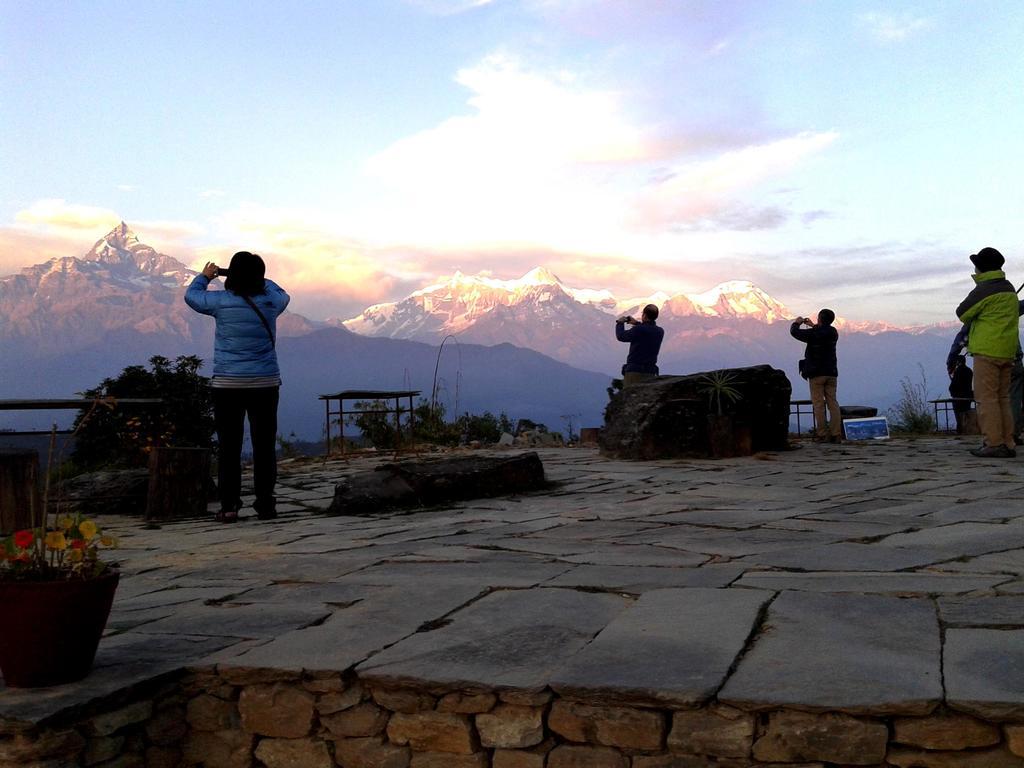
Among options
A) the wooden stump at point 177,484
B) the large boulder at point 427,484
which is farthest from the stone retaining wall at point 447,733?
the wooden stump at point 177,484

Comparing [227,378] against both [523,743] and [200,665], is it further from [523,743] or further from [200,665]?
[523,743]

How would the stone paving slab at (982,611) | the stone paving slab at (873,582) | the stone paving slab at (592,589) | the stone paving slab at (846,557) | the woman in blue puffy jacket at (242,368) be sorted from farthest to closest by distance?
the woman in blue puffy jacket at (242,368) < the stone paving slab at (846,557) < the stone paving slab at (873,582) < the stone paving slab at (982,611) < the stone paving slab at (592,589)

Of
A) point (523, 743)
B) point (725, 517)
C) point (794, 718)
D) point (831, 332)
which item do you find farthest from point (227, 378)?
point (831, 332)

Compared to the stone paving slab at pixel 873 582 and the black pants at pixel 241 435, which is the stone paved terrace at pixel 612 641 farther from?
the black pants at pixel 241 435

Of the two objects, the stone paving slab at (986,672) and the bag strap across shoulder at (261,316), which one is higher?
the bag strap across shoulder at (261,316)

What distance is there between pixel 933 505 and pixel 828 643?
3.60 meters

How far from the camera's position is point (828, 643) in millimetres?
2590

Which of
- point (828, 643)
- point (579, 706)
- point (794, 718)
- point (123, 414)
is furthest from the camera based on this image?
point (123, 414)

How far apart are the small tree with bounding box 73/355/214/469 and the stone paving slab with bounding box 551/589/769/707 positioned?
875 centimetres

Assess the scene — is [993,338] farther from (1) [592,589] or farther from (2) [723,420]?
(1) [592,589]

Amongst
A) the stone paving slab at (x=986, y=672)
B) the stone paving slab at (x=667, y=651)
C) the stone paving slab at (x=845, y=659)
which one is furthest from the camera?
the stone paving slab at (x=667, y=651)

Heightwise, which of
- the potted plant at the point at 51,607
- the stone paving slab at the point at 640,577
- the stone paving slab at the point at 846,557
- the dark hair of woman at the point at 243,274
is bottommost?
the stone paving slab at the point at 640,577

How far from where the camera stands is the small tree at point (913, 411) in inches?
594

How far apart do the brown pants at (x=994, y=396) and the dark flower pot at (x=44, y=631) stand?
8.44 metres
